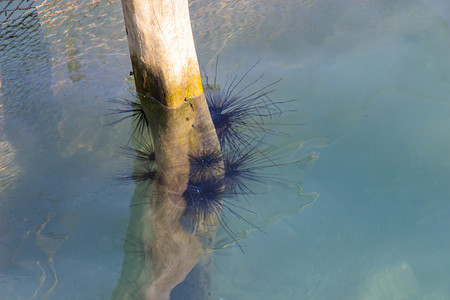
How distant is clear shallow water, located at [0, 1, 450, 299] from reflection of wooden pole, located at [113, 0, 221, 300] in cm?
13

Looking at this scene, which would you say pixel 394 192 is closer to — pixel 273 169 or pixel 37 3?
pixel 273 169

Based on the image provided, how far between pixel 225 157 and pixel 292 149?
1.69 feet

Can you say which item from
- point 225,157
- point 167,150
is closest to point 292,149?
point 225,157

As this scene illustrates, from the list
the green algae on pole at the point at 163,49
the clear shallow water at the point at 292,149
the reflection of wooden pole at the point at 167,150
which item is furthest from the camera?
the clear shallow water at the point at 292,149

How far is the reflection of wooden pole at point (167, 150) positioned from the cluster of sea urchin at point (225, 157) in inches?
2.2

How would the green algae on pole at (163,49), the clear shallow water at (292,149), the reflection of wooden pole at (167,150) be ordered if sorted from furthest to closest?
the clear shallow water at (292,149) < the reflection of wooden pole at (167,150) < the green algae on pole at (163,49)

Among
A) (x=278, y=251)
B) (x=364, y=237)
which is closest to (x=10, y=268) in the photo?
(x=278, y=251)

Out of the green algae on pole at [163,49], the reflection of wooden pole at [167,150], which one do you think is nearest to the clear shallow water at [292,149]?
the reflection of wooden pole at [167,150]

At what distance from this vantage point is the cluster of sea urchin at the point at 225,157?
2.41 metres

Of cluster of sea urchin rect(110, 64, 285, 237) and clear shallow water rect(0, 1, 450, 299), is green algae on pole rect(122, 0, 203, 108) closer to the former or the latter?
cluster of sea urchin rect(110, 64, 285, 237)

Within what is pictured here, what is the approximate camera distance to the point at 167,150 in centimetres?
243

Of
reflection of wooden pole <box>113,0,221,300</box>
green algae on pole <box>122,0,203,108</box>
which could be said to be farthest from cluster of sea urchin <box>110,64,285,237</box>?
green algae on pole <box>122,0,203,108</box>

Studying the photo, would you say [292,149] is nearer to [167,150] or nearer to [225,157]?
[225,157]

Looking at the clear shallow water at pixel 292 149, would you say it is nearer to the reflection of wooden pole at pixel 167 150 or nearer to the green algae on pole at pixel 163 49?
the reflection of wooden pole at pixel 167 150
